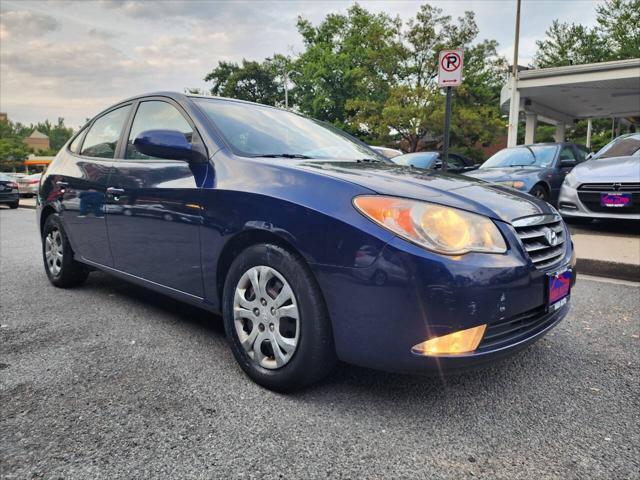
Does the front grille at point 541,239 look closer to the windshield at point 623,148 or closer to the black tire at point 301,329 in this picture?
the black tire at point 301,329

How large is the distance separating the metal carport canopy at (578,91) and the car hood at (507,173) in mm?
8074

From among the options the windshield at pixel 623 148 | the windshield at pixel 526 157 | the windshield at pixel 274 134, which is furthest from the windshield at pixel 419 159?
the windshield at pixel 274 134

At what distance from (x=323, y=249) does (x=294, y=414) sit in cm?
71

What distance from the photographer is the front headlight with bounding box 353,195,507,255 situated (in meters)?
1.84

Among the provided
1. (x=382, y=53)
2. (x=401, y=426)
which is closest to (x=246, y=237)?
(x=401, y=426)

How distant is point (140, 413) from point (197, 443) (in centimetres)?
36

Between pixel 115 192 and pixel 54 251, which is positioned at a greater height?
pixel 115 192

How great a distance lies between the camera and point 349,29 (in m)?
38.2

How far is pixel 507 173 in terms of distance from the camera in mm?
7664

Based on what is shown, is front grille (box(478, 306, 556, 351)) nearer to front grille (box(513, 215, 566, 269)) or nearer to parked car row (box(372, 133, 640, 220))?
front grille (box(513, 215, 566, 269))

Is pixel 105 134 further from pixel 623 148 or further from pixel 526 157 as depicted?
pixel 526 157

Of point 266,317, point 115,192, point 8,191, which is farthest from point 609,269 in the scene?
point 8,191

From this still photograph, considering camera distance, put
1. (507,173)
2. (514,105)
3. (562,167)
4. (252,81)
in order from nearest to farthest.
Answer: (507,173) → (562,167) → (514,105) → (252,81)

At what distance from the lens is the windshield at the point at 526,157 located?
8.18 m
